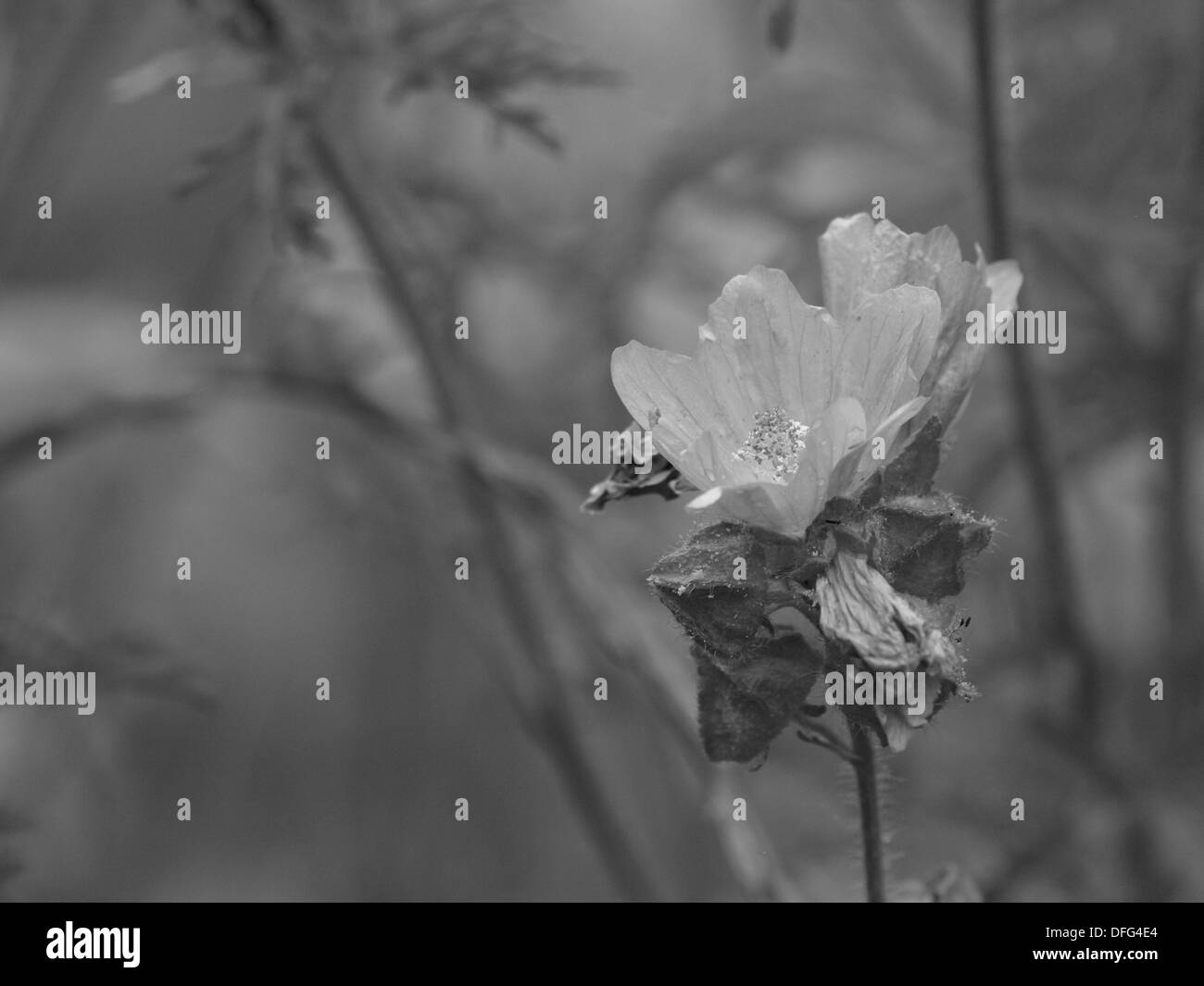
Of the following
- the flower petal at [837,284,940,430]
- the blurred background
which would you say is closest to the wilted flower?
the flower petal at [837,284,940,430]

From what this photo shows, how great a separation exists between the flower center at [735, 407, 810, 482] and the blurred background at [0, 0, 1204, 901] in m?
0.25

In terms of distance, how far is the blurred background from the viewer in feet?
4.36

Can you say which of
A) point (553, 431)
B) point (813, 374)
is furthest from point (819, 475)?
point (553, 431)

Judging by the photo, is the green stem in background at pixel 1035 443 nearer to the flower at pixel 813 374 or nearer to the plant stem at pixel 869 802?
the flower at pixel 813 374

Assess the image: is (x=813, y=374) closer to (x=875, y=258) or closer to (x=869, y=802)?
(x=875, y=258)

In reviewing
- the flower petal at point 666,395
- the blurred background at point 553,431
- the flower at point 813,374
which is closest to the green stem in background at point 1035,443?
the blurred background at point 553,431

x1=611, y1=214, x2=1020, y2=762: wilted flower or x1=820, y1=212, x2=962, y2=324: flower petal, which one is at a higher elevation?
x1=820, y1=212, x2=962, y2=324: flower petal

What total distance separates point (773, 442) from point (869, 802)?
0.70 ft

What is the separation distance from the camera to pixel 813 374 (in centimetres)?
81

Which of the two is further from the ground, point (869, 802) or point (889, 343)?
point (889, 343)

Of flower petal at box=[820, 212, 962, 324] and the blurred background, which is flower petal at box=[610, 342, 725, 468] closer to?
flower petal at box=[820, 212, 962, 324]
